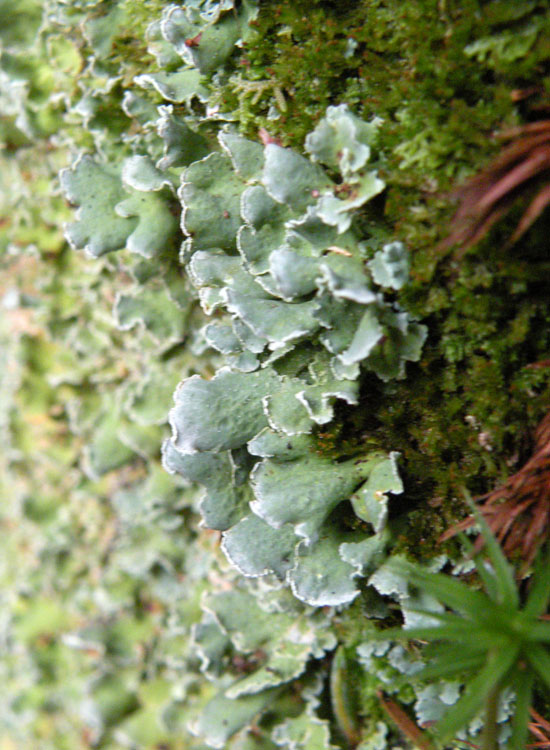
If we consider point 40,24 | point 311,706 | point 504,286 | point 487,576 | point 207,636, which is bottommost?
point 311,706

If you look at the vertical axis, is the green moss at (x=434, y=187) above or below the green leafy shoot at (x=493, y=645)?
above

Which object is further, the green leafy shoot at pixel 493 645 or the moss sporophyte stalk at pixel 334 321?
the moss sporophyte stalk at pixel 334 321

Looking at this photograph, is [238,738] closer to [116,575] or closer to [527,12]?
[116,575]

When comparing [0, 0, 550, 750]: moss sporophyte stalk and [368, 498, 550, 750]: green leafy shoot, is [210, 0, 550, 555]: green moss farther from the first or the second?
[368, 498, 550, 750]: green leafy shoot

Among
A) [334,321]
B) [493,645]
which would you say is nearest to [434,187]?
[334,321]

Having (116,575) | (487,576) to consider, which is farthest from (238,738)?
(487,576)

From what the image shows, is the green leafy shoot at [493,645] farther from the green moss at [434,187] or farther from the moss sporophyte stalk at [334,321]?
the green moss at [434,187]

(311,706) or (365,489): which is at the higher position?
(365,489)

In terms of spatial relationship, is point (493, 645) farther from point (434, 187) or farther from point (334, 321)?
point (434, 187)

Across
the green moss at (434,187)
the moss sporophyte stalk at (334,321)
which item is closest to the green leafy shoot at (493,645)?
the moss sporophyte stalk at (334,321)
